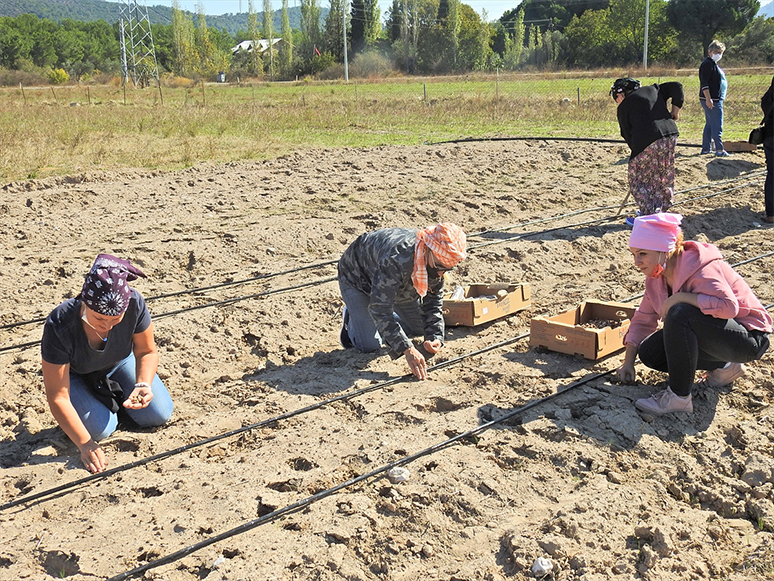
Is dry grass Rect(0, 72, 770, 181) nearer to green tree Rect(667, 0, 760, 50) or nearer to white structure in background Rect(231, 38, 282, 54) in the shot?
green tree Rect(667, 0, 760, 50)

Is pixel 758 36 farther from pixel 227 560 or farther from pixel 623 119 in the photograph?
pixel 227 560

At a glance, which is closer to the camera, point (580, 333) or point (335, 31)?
point (580, 333)

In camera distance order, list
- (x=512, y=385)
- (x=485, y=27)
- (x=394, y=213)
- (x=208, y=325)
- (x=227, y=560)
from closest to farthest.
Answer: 1. (x=227, y=560)
2. (x=512, y=385)
3. (x=208, y=325)
4. (x=394, y=213)
5. (x=485, y=27)

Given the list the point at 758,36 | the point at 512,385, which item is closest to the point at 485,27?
the point at 758,36

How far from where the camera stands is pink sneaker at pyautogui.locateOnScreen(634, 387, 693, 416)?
443 cm

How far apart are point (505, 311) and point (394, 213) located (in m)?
3.41

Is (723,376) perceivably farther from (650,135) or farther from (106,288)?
(650,135)

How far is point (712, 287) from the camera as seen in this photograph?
13.2 feet

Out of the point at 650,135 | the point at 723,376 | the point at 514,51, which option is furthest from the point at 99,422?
the point at 514,51

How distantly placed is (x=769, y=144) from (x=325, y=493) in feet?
24.4

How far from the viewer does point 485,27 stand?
59.8m

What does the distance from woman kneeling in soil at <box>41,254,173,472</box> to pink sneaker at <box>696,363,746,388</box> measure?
3415 mm

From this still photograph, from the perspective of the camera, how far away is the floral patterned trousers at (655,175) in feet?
27.5

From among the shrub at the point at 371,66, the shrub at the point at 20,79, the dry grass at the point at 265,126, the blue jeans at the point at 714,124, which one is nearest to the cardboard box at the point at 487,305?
the blue jeans at the point at 714,124
